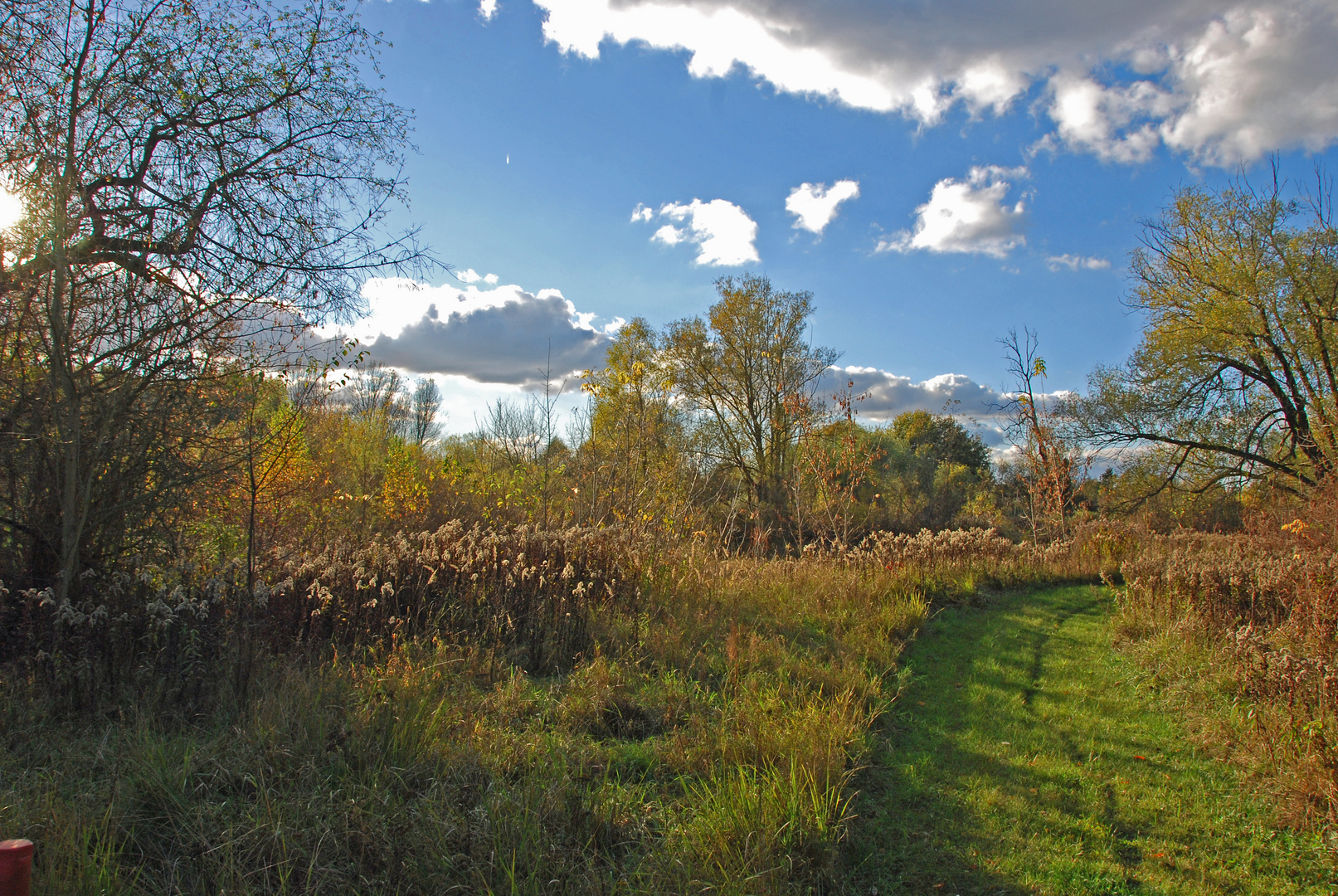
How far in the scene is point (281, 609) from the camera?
5469mm

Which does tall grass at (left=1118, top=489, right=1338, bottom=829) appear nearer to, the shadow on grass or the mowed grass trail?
the mowed grass trail

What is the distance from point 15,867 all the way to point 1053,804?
4.71 m

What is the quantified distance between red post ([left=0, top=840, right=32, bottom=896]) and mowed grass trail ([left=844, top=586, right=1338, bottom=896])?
10.3 feet

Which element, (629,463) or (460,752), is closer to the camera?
(460,752)

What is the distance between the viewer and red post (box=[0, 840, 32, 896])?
1323 mm

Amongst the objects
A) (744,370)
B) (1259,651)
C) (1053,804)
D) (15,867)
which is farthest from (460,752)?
(744,370)

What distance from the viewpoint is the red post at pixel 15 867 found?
132 cm

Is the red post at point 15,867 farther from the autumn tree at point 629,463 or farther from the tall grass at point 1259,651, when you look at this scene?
the autumn tree at point 629,463

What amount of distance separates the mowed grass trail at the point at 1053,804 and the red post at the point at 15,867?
315 centimetres

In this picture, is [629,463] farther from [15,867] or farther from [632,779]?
[15,867]

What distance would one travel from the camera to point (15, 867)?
→ 1.35 metres

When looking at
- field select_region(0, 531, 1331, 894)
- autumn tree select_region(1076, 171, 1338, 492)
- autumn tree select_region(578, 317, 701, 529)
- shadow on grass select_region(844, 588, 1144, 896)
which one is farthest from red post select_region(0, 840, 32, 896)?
autumn tree select_region(1076, 171, 1338, 492)

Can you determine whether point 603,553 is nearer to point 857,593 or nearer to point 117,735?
point 857,593

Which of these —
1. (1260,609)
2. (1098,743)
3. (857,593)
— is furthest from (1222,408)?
(1098,743)
